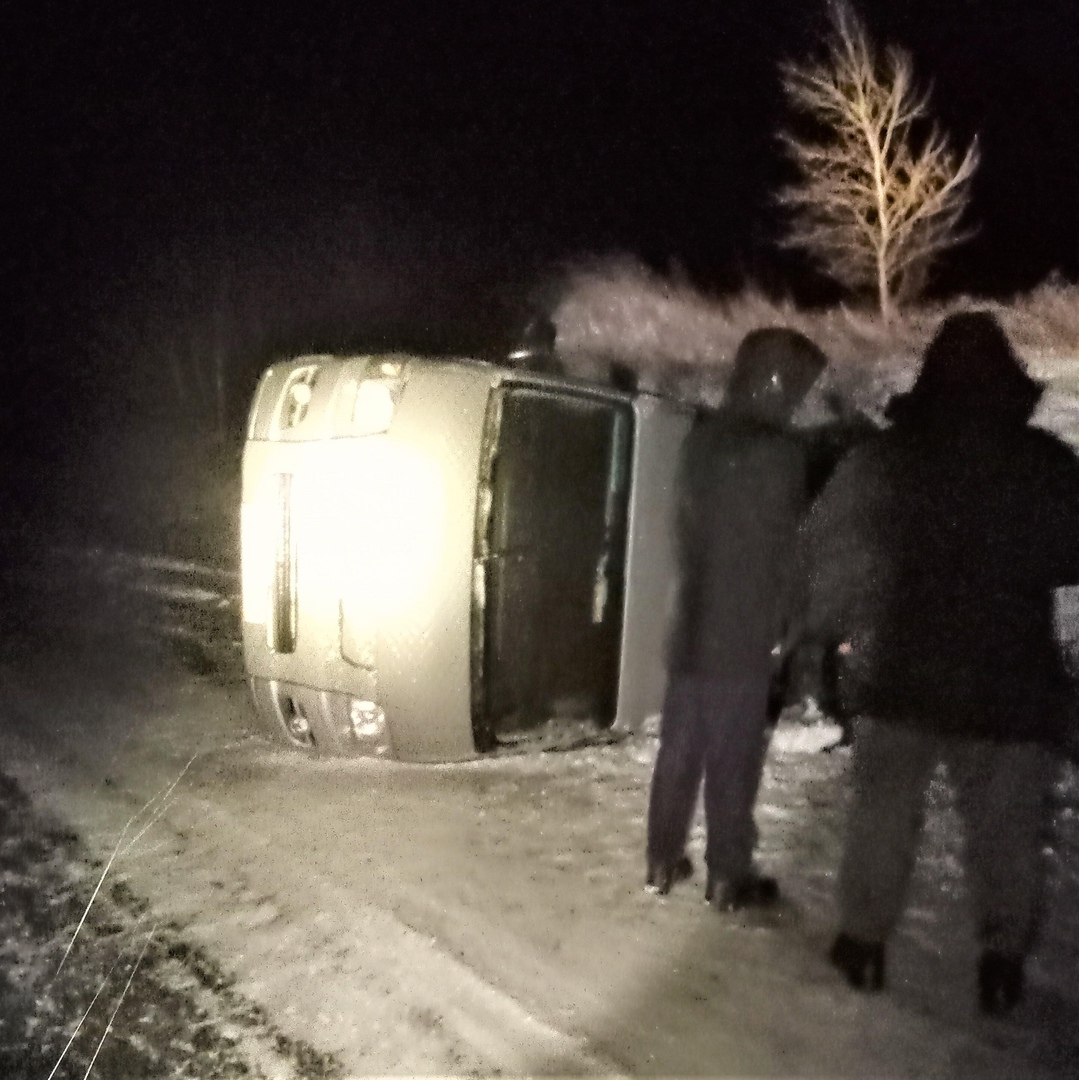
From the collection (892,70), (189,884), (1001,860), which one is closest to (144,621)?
A: (189,884)

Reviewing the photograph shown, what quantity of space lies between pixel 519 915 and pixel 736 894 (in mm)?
872

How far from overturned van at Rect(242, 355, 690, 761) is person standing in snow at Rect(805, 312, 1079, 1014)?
3.14 ft

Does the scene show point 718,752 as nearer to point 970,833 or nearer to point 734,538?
point 734,538

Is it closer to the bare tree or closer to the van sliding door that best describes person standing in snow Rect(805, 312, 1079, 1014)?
the van sliding door

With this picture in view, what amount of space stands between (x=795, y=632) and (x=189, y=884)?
10.8ft

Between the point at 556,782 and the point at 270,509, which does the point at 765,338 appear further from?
the point at 556,782

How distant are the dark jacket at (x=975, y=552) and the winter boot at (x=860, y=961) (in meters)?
0.83

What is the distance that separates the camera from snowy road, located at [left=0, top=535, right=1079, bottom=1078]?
3.08 m

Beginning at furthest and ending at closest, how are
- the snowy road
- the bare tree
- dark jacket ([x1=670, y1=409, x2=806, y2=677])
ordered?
the bare tree, dark jacket ([x1=670, y1=409, x2=806, y2=677]), the snowy road

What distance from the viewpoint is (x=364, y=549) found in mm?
3844

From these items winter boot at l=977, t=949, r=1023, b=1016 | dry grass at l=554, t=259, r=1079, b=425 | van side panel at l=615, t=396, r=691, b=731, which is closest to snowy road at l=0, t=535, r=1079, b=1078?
winter boot at l=977, t=949, r=1023, b=1016

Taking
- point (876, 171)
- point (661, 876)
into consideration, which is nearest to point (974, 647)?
point (661, 876)

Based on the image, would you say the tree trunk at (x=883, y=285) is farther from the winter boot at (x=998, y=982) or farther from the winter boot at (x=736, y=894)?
the winter boot at (x=998, y=982)

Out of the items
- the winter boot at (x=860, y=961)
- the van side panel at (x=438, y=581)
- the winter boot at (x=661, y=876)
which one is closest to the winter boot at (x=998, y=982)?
the winter boot at (x=860, y=961)
